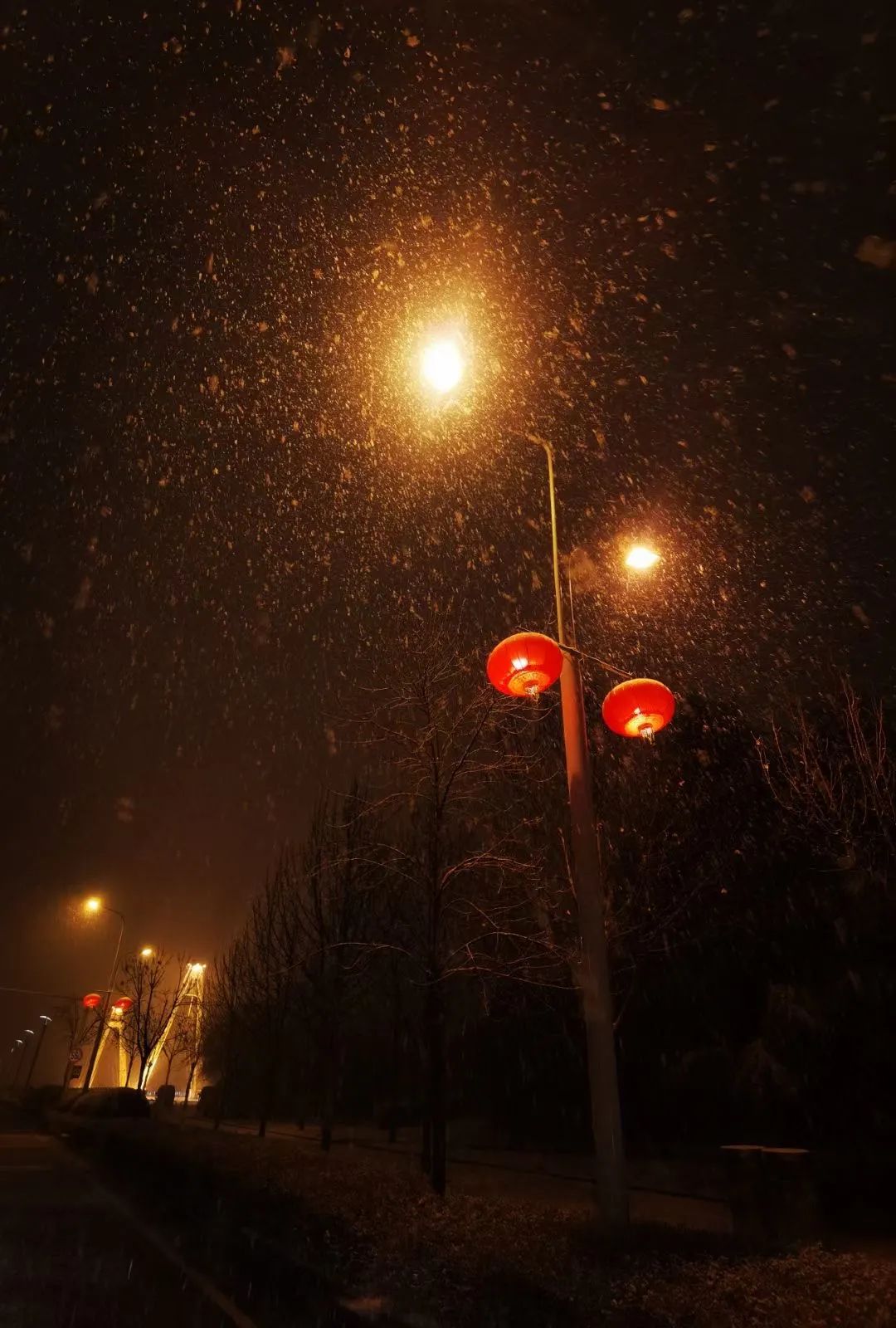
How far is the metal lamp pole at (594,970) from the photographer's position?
5719 mm

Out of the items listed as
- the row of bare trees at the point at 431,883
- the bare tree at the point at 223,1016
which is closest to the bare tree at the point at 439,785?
the row of bare trees at the point at 431,883

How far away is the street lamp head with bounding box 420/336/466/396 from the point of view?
954 centimetres

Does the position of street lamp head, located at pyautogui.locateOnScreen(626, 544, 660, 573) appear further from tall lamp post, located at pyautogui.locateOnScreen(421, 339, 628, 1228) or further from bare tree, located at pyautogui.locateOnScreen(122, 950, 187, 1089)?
bare tree, located at pyautogui.locateOnScreen(122, 950, 187, 1089)

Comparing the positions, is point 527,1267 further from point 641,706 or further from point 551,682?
point 551,682

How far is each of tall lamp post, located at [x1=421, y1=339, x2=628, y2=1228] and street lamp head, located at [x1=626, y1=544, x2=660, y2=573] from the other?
114 cm

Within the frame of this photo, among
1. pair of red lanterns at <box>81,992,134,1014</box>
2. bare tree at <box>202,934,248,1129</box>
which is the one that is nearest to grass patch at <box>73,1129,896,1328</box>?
bare tree at <box>202,934,248,1129</box>

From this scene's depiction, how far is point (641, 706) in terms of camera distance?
6.54m

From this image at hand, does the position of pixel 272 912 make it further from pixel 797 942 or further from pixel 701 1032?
pixel 797 942

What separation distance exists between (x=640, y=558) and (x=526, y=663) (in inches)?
128

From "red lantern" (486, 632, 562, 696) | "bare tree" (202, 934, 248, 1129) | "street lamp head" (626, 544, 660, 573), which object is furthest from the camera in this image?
"bare tree" (202, 934, 248, 1129)

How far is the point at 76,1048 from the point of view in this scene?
173 feet

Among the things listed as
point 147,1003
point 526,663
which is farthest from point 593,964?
point 147,1003

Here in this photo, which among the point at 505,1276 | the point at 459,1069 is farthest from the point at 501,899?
the point at 459,1069

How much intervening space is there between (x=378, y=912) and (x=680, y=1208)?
27.7 feet
